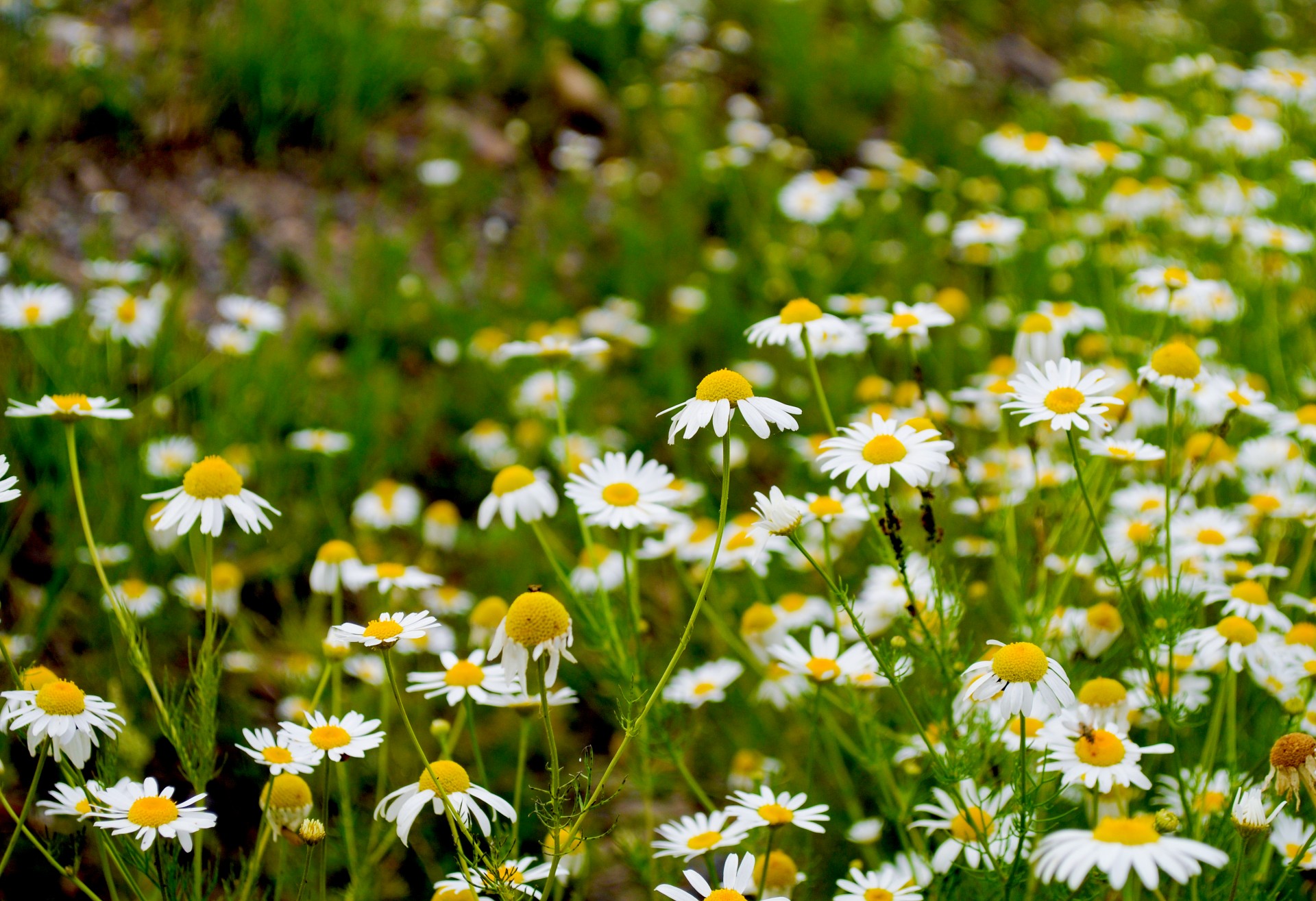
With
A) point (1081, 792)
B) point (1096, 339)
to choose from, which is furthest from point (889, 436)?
point (1096, 339)

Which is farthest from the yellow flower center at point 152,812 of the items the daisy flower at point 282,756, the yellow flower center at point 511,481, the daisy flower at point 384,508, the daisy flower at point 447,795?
the daisy flower at point 384,508

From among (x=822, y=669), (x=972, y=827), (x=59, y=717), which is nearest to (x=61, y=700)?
(x=59, y=717)

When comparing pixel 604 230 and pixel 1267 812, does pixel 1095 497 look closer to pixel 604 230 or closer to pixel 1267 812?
pixel 1267 812

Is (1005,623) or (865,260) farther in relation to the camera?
(865,260)

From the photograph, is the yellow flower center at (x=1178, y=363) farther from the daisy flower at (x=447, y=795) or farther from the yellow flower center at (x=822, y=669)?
the daisy flower at (x=447, y=795)

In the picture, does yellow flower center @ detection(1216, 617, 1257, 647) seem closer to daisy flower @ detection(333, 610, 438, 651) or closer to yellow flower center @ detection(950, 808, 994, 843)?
yellow flower center @ detection(950, 808, 994, 843)

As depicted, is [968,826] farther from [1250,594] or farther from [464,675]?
[464,675]
